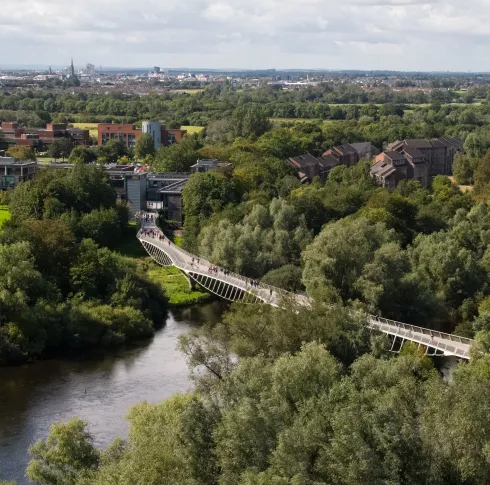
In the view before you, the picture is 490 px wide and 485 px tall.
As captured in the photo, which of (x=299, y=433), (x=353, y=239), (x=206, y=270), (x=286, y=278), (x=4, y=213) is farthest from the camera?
(x=4, y=213)

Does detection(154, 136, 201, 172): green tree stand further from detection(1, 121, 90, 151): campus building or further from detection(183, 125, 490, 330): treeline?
detection(1, 121, 90, 151): campus building

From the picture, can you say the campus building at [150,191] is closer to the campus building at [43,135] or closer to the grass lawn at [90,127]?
the campus building at [43,135]

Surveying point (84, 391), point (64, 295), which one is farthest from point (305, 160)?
point (84, 391)

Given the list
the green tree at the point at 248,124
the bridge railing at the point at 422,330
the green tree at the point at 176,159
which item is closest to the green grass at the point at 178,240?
the green tree at the point at 176,159

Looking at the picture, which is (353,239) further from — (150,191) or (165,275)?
(150,191)

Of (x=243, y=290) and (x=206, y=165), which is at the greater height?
(x=206, y=165)

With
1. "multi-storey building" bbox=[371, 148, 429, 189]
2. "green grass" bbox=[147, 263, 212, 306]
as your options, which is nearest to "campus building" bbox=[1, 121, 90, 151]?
"multi-storey building" bbox=[371, 148, 429, 189]

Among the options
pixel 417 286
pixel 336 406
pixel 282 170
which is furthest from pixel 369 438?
pixel 282 170
